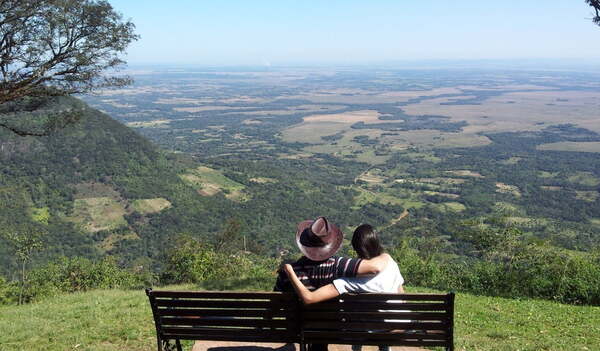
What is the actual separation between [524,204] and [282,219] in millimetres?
46471

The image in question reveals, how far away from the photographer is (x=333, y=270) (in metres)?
4.18

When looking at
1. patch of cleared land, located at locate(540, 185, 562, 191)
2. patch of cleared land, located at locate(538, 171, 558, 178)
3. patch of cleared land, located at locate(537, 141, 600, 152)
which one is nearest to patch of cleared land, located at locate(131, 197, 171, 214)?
patch of cleared land, located at locate(540, 185, 562, 191)

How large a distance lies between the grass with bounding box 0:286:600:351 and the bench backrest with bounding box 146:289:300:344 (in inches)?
68.0

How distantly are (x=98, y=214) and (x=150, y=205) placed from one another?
8365mm

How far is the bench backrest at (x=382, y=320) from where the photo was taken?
402 cm

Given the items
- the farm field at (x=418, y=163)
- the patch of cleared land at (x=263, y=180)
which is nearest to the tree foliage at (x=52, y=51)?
the farm field at (x=418, y=163)

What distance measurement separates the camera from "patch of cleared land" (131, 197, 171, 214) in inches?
2808

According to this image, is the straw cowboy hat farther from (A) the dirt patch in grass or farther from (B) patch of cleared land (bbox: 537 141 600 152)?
(B) patch of cleared land (bbox: 537 141 600 152)

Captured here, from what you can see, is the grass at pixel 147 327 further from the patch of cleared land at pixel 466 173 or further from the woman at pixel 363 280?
the patch of cleared land at pixel 466 173

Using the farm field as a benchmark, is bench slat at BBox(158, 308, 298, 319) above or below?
above

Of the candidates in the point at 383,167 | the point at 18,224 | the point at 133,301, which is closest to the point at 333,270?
the point at 133,301

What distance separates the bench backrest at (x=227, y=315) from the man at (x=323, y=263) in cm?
23

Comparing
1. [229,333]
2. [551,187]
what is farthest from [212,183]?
[229,333]

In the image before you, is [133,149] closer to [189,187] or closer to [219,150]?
[189,187]
